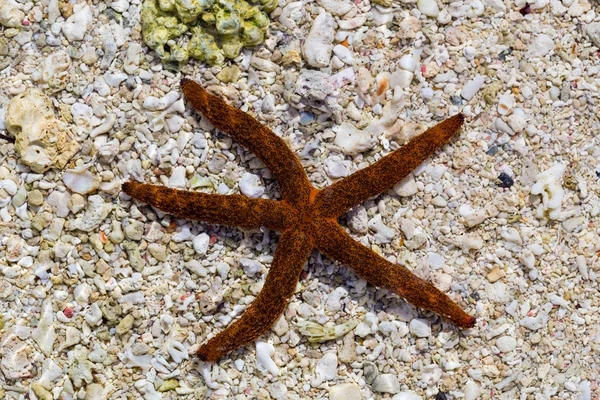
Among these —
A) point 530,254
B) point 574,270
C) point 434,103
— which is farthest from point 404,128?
point 574,270

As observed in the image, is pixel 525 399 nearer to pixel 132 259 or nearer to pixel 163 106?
pixel 132 259

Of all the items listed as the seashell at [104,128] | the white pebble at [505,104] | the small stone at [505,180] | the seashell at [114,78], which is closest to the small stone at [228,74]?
the seashell at [114,78]

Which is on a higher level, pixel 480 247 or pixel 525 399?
pixel 480 247

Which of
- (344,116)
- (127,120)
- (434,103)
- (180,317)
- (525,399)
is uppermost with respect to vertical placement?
(434,103)

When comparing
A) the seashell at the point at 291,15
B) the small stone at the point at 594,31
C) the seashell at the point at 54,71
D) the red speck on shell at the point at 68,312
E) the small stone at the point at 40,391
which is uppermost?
the small stone at the point at 594,31

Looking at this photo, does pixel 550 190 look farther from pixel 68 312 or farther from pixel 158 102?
pixel 68 312

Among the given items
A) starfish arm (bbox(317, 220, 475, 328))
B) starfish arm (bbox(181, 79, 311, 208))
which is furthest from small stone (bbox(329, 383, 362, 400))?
starfish arm (bbox(181, 79, 311, 208))

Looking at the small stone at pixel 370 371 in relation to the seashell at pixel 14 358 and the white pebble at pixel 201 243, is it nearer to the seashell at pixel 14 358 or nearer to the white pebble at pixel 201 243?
the white pebble at pixel 201 243
